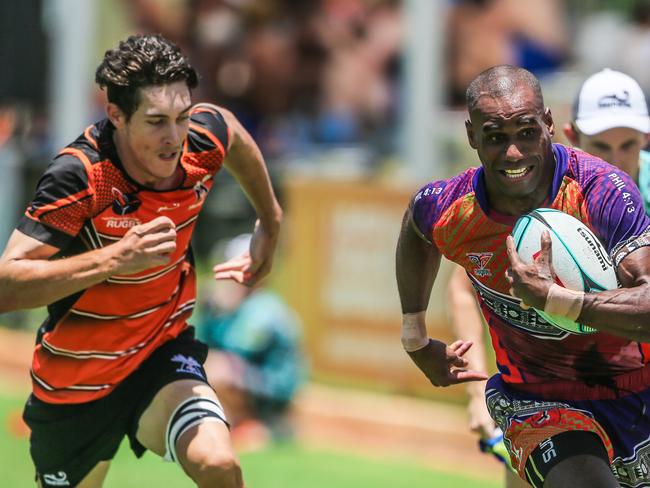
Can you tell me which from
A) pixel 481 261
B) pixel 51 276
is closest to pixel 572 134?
pixel 481 261

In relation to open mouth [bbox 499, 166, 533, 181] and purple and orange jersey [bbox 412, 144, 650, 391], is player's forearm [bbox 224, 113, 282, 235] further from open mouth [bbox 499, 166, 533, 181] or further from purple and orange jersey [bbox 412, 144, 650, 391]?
open mouth [bbox 499, 166, 533, 181]

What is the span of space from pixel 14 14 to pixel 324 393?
6854 millimetres

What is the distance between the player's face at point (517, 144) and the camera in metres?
4.68

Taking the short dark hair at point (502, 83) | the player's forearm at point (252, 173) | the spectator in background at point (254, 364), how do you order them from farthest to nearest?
1. the spectator in background at point (254, 364)
2. the player's forearm at point (252, 173)
3. the short dark hair at point (502, 83)

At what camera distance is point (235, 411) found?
1044cm

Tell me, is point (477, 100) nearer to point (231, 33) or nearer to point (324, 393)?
point (324, 393)

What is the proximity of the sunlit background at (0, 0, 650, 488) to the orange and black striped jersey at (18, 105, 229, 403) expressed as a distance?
3.43 meters

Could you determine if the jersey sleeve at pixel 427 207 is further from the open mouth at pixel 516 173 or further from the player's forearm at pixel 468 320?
the player's forearm at pixel 468 320

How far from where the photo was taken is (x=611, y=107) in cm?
588

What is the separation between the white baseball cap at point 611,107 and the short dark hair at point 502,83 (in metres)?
1.15

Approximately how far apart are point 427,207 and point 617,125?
125 cm

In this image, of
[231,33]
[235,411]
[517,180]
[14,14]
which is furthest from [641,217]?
[14,14]

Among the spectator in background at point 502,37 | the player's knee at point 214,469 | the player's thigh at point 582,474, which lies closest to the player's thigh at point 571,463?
the player's thigh at point 582,474

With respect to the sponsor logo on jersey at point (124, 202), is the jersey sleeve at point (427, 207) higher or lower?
higher
